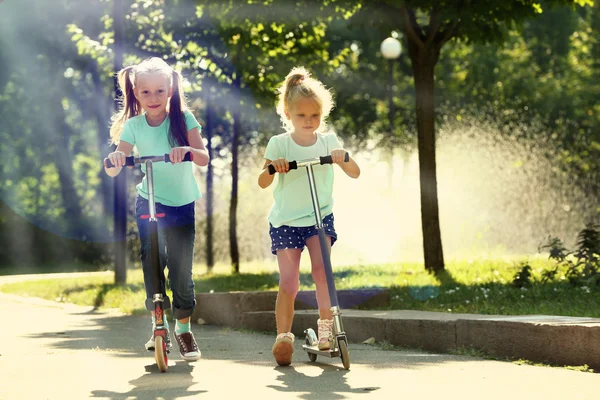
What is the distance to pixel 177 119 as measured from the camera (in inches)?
253

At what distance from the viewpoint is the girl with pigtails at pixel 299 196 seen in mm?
6340

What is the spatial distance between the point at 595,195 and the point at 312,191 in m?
22.0

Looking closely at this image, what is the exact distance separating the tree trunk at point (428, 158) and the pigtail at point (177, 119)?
8277 mm

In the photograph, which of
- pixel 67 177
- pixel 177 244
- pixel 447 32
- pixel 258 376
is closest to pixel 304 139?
pixel 177 244

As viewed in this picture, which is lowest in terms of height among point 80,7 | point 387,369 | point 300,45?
point 387,369

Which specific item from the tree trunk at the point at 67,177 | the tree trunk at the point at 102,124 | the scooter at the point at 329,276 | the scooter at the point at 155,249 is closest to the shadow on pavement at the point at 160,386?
the scooter at the point at 155,249

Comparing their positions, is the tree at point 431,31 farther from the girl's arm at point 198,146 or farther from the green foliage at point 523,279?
the girl's arm at point 198,146

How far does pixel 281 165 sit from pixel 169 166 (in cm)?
74

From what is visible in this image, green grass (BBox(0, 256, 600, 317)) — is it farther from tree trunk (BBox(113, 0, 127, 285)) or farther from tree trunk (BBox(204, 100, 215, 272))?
tree trunk (BBox(204, 100, 215, 272))

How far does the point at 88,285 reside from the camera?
57.8ft

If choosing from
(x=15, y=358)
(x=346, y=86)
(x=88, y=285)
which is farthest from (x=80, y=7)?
(x=346, y=86)

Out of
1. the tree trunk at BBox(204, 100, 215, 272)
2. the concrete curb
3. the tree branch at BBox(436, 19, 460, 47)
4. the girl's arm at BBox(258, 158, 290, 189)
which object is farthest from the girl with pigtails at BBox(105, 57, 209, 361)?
the tree trunk at BBox(204, 100, 215, 272)

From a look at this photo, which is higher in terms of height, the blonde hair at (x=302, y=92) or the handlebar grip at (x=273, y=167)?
the blonde hair at (x=302, y=92)

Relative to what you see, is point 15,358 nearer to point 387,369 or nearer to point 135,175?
point 387,369
